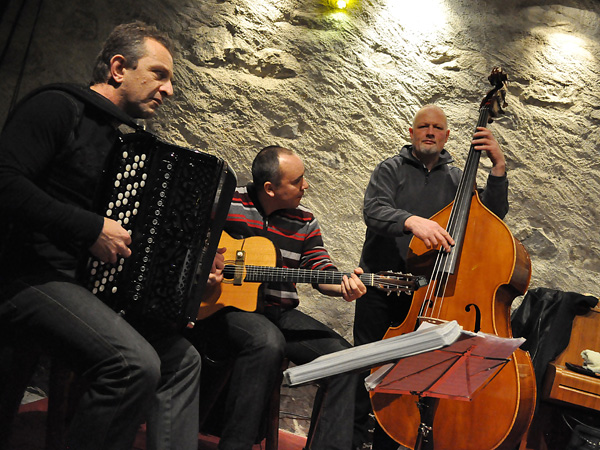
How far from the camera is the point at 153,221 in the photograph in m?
1.71

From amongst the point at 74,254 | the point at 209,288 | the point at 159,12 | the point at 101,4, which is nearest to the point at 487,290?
the point at 209,288

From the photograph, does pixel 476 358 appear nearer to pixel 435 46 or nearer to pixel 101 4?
pixel 435 46

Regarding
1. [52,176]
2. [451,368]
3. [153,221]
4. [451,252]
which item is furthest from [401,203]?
[52,176]

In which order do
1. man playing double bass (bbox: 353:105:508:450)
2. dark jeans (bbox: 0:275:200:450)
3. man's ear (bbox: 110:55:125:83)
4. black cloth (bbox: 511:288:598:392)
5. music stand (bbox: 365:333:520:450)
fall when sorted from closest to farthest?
music stand (bbox: 365:333:520:450)
dark jeans (bbox: 0:275:200:450)
man's ear (bbox: 110:55:125:83)
man playing double bass (bbox: 353:105:508:450)
black cloth (bbox: 511:288:598:392)

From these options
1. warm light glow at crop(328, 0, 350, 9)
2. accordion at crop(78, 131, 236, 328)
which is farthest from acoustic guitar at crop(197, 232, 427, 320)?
warm light glow at crop(328, 0, 350, 9)

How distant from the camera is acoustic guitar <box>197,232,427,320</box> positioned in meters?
2.35

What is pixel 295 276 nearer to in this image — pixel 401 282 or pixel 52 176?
pixel 401 282

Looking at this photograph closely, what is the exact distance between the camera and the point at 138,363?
1.62m

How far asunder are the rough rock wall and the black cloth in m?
0.52

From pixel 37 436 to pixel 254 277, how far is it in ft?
3.76

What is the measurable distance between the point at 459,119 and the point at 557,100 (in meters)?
0.65

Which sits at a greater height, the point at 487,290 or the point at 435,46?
the point at 435,46

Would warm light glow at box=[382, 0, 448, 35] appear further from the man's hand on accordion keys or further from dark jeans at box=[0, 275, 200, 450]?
dark jeans at box=[0, 275, 200, 450]

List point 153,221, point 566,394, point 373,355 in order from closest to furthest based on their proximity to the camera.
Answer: point 373,355, point 153,221, point 566,394
